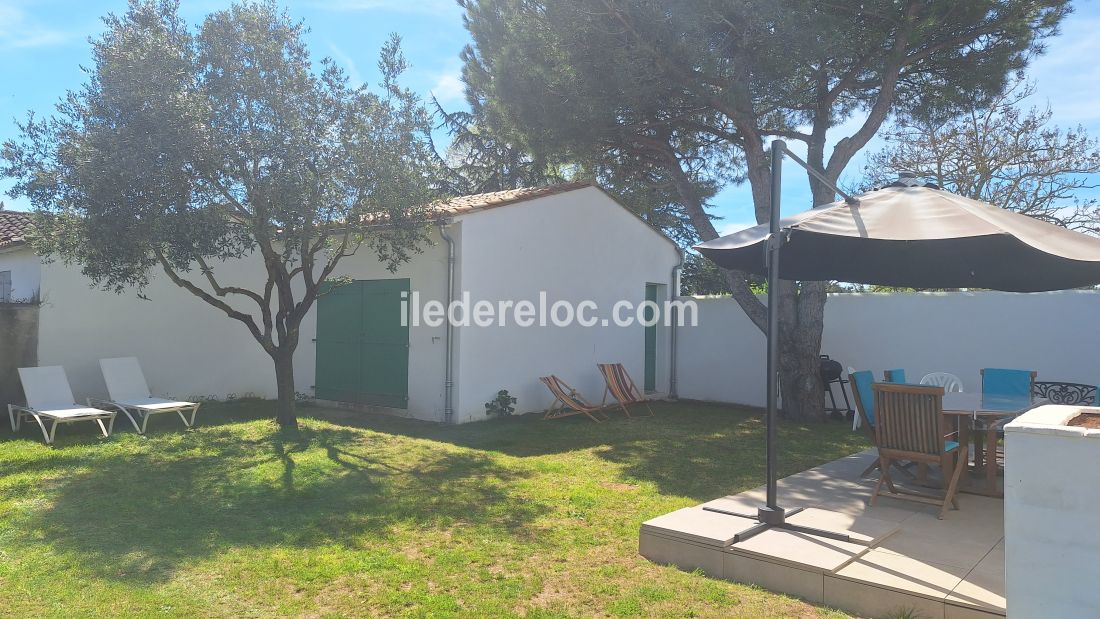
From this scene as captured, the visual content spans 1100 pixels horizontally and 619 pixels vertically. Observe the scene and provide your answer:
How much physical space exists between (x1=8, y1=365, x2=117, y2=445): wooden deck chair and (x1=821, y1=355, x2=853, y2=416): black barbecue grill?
958cm

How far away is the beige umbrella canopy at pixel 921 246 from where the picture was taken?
4.40m

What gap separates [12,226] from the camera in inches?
481

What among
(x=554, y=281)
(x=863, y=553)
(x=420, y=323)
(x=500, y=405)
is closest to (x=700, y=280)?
(x=554, y=281)

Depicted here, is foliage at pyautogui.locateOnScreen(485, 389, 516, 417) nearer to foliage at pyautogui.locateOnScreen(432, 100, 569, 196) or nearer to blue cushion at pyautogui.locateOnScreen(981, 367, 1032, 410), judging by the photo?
blue cushion at pyautogui.locateOnScreen(981, 367, 1032, 410)

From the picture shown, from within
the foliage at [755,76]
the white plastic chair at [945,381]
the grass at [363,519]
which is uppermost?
the foliage at [755,76]

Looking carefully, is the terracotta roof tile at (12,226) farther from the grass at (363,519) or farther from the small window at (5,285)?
the grass at (363,519)

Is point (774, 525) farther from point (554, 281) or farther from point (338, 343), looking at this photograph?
point (338, 343)

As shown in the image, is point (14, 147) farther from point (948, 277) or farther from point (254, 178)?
point (948, 277)

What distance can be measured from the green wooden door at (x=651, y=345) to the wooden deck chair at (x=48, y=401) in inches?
334

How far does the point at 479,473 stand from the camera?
6.78m

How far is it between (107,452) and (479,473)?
157 inches

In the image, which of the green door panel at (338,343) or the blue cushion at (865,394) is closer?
the blue cushion at (865,394)

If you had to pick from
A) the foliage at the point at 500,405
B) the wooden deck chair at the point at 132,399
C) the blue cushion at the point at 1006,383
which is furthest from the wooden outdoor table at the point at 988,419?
the wooden deck chair at the point at 132,399

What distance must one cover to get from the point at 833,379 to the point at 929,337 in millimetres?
1505
